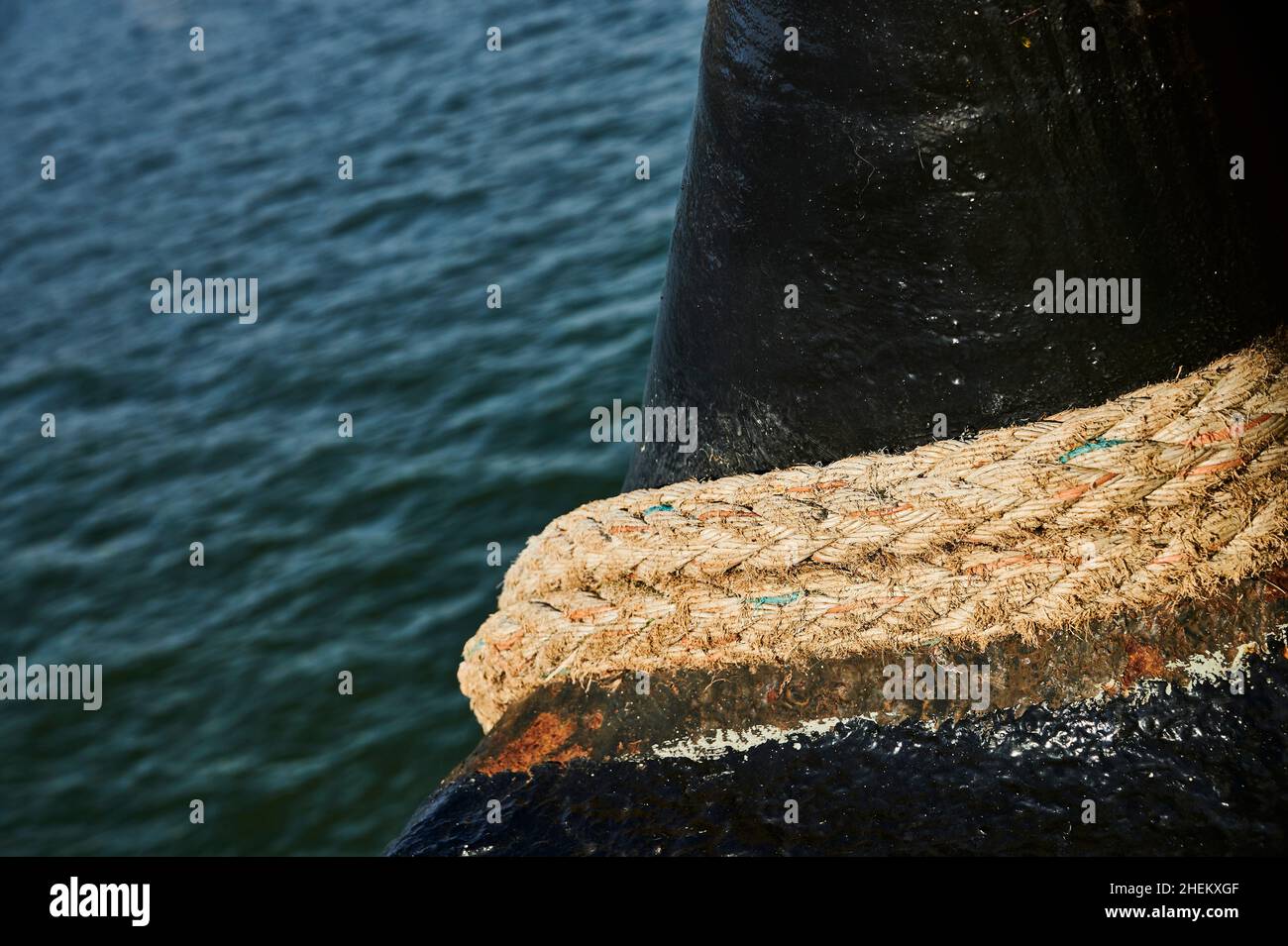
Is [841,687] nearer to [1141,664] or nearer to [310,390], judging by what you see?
[1141,664]

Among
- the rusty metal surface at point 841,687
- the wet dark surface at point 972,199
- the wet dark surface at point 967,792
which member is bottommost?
the wet dark surface at point 967,792

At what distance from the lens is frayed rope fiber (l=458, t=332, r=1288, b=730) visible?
1896 millimetres

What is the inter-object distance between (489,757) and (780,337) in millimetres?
Result: 844

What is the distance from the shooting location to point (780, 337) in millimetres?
2217

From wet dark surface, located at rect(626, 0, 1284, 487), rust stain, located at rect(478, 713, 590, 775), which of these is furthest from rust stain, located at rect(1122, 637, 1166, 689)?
rust stain, located at rect(478, 713, 590, 775)

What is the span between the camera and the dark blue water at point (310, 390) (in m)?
6.71

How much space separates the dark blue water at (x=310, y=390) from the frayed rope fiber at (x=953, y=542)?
432 centimetres

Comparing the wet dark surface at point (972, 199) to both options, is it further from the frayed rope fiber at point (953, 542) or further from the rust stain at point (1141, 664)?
the rust stain at point (1141, 664)

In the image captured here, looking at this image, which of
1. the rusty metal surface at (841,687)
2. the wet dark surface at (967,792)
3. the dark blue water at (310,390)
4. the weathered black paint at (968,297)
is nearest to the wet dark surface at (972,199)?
the weathered black paint at (968,297)

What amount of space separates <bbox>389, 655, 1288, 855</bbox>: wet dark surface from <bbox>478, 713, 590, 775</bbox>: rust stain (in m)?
0.05

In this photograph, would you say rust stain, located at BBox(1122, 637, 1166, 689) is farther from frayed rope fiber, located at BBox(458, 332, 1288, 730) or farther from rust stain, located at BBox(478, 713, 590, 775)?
rust stain, located at BBox(478, 713, 590, 775)

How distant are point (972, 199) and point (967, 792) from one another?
0.86m
